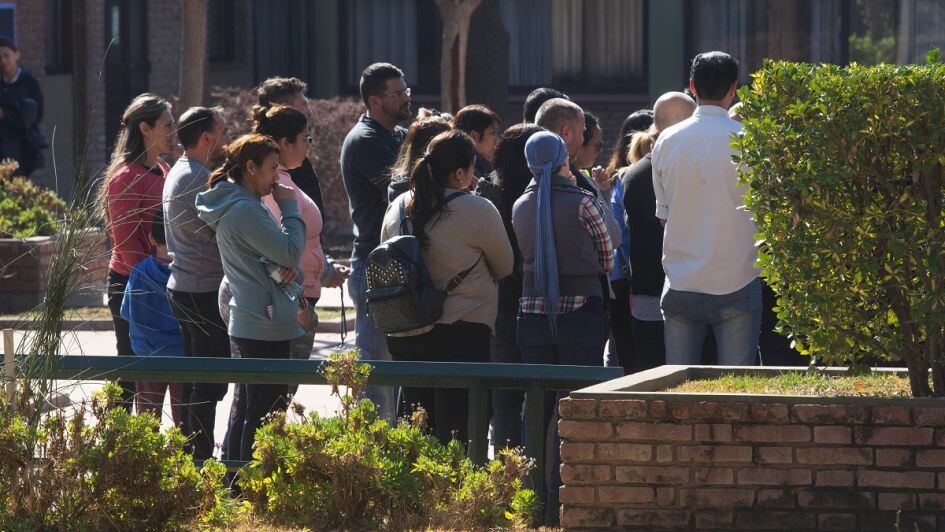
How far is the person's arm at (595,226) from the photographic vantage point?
715cm

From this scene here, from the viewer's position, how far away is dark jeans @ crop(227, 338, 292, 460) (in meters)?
6.93

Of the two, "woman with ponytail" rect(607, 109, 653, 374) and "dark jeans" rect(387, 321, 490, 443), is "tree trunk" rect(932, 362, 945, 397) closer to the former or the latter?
"dark jeans" rect(387, 321, 490, 443)

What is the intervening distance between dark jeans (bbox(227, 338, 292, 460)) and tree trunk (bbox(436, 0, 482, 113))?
1373 cm

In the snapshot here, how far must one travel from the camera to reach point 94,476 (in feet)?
18.4

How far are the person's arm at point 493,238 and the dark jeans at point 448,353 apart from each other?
0.28 m

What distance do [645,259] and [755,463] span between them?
260 centimetres

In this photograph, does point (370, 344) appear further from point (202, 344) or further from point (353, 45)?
point (353, 45)

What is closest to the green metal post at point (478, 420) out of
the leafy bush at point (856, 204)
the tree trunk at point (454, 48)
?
the leafy bush at point (856, 204)

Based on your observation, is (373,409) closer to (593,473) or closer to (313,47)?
(593,473)

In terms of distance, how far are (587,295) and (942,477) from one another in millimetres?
2168

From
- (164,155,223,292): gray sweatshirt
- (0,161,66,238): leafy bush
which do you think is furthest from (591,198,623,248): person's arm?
(0,161,66,238): leafy bush

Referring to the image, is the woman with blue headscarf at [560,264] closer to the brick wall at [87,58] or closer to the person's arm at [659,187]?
the person's arm at [659,187]

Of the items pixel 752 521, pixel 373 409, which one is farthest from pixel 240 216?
pixel 752 521

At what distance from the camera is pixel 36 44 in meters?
24.1
